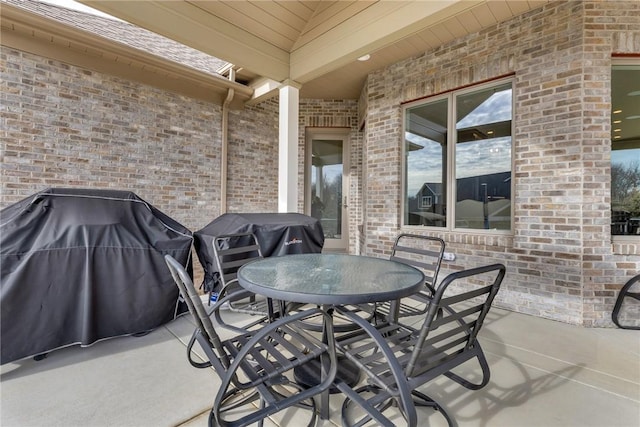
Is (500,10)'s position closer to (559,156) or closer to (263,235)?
(559,156)

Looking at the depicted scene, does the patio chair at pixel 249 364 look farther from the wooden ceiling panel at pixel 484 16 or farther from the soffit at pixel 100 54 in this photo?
the soffit at pixel 100 54

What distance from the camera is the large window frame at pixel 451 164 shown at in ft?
11.7

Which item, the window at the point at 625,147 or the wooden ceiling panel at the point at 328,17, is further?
the wooden ceiling panel at the point at 328,17

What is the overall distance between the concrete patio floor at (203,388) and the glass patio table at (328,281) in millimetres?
754

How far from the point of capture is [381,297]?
4.81 feet

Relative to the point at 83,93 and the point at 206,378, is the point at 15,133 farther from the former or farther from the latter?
the point at 206,378

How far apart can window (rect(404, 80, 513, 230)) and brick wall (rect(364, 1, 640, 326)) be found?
0.19 m

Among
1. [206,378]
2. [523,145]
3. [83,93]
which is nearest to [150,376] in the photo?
[206,378]

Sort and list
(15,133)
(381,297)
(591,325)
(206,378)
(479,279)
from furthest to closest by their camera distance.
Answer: (479,279) → (15,133) → (591,325) → (206,378) → (381,297)

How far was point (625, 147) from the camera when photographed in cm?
313

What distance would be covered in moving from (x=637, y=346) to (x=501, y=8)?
3572 mm

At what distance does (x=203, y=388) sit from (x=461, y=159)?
3879mm

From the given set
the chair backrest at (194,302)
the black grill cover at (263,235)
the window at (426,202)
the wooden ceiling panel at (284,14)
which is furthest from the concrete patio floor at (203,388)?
the wooden ceiling panel at (284,14)

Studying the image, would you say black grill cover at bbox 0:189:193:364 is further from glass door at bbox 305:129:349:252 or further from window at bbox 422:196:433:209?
glass door at bbox 305:129:349:252
